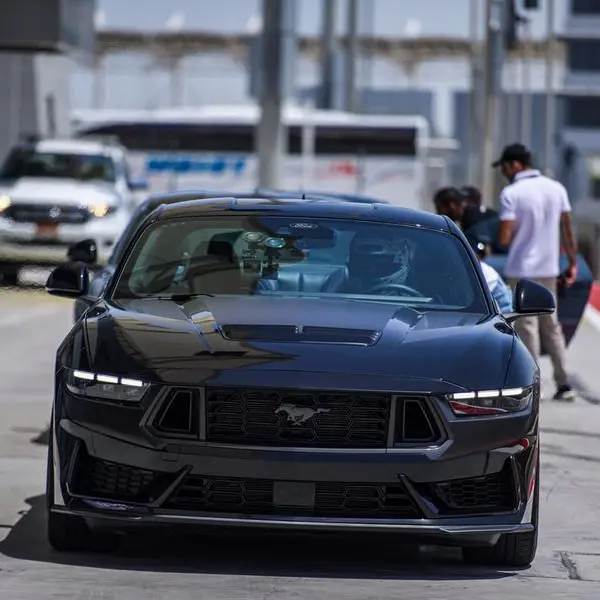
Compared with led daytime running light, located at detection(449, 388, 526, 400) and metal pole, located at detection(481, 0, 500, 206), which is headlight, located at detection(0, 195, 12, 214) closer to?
metal pole, located at detection(481, 0, 500, 206)

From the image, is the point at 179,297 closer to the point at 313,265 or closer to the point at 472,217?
the point at 313,265

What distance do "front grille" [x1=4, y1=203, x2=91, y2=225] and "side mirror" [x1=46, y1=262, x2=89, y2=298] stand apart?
19.5 meters

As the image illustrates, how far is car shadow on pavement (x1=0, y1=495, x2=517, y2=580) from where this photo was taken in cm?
718

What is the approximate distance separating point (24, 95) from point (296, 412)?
35.9 metres

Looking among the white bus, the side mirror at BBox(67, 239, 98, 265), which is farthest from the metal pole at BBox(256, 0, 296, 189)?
the side mirror at BBox(67, 239, 98, 265)

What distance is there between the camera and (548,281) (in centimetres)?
1371

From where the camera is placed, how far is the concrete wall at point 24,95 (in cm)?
4119

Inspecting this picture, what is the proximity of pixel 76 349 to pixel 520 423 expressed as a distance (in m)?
1.63

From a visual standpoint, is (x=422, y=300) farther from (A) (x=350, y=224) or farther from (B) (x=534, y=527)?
(B) (x=534, y=527)

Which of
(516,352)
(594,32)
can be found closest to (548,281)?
(516,352)

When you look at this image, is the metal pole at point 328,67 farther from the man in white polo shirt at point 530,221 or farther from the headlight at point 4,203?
the man in white polo shirt at point 530,221

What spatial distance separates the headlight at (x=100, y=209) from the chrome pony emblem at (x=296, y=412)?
70.3 feet

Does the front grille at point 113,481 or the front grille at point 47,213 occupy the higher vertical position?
the front grille at point 113,481

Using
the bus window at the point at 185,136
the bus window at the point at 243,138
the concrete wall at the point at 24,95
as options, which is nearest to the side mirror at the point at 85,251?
the concrete wall at the point at 24,95
